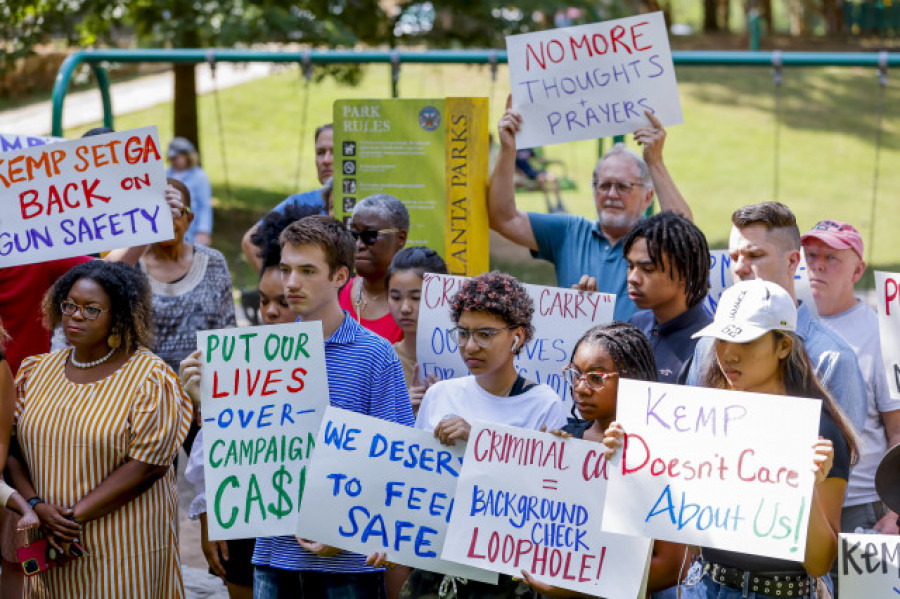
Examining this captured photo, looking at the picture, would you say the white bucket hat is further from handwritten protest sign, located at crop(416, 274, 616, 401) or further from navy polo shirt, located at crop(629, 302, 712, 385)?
handwritten protest sign, located at crop(416, 274, 616, 401)

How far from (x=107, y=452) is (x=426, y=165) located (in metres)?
2.44

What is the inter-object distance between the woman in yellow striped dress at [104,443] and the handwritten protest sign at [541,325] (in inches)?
41.9

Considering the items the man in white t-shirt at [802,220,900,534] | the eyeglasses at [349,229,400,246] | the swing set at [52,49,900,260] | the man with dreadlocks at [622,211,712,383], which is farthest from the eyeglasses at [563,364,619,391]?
the swing set at [52,49,900,260]

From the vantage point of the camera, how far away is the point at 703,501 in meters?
3.33

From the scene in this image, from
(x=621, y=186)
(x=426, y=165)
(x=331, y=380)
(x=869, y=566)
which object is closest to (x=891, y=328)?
(x=869, y=566)

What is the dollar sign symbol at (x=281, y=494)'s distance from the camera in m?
3.99

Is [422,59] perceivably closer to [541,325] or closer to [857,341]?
[541,325]

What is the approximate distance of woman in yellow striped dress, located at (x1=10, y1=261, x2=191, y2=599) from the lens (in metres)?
4.14

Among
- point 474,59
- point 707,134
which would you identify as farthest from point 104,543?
point 707,134

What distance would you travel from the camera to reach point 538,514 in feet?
11.9

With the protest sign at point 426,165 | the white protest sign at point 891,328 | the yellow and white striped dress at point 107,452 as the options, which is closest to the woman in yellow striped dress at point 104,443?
the yellow and white striped dress at point 107,452

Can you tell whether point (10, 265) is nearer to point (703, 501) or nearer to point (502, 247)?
point (703, 501)

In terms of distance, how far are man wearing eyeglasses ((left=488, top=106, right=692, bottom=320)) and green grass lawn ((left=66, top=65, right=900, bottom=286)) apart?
32.5ft

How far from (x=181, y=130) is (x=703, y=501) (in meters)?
13.1
